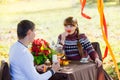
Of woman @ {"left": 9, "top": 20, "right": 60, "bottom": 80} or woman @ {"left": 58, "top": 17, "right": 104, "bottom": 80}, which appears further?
woman @ {"left": 58, "top": 17, "right": 104, "bottom": 80}

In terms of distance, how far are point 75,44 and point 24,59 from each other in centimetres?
100

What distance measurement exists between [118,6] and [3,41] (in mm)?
1669

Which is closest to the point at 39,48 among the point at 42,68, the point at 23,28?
the point at 42,68

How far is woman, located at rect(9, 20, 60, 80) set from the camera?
3139mm

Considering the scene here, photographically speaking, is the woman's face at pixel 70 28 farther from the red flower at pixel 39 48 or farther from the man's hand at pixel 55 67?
the man's hand at pixel 55 67

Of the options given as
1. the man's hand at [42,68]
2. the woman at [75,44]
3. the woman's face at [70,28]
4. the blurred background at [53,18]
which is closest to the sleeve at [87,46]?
the woman at [75,44]

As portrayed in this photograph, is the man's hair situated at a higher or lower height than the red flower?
higher

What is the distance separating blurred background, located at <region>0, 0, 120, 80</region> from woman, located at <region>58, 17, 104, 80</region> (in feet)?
3.96

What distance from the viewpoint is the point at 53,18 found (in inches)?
208

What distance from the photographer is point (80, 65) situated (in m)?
3.67

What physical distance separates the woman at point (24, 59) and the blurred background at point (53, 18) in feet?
6.26

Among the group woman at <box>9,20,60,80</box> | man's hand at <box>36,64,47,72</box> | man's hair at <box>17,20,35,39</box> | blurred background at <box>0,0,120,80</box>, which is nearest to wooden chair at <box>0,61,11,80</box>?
woman at <box>9,20,60,80</box>

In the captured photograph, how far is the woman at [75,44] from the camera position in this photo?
394 centimetres

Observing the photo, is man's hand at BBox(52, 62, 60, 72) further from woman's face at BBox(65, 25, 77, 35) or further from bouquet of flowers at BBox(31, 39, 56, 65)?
woman's face at BBox(65, 25, 77, 35)
